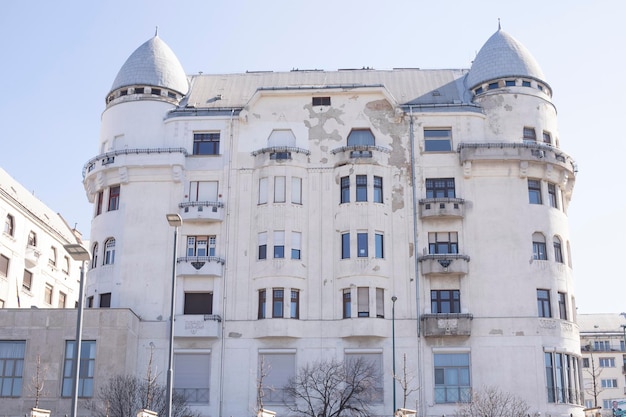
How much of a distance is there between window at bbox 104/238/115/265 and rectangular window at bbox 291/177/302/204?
12.5m

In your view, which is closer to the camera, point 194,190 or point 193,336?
point 193,336

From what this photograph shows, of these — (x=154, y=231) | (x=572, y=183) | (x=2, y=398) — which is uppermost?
(x=572, y=183)

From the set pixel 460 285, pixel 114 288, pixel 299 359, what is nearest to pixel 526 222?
pixel 460 285

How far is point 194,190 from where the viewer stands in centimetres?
6000

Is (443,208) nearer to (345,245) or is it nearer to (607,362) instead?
(345,245)

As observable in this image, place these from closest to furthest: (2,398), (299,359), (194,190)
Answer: (2,398) < (299,359) < (194,190)

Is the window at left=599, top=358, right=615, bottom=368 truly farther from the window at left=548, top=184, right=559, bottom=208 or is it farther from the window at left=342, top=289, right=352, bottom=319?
the window at left=342, top=289, right=352, bottom=319

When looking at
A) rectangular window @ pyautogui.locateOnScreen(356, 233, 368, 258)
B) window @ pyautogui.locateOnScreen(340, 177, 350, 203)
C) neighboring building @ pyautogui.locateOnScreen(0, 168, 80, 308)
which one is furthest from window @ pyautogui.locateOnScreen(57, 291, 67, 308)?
rectangular window @ pyautogui.locateOnScreen(356, 233, 368, 258)

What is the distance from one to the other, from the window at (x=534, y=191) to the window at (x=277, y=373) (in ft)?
62.8

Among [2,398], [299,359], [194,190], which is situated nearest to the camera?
[2,398]

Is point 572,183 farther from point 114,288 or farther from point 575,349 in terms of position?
point 114,288

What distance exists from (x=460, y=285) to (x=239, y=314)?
1448 centimetres

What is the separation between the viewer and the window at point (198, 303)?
5731cm

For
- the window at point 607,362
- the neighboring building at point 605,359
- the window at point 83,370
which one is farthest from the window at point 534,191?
the window at point 607,362
